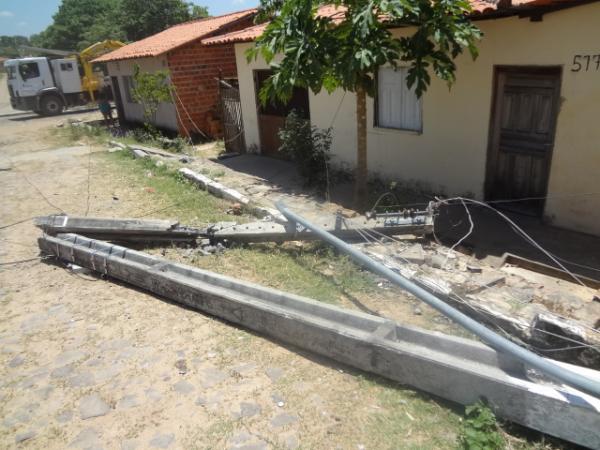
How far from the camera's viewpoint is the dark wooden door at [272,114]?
1091cm

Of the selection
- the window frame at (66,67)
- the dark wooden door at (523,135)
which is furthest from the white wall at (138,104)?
the dark wooden door at (523,135)

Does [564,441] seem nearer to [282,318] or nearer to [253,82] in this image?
[282,318]

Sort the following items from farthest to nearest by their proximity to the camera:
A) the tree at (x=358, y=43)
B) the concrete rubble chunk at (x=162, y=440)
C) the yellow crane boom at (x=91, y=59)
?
the yellow crane boom at (x=91, y=59), the tree at (x=358, y=43), the concrete rubble chunk at (x=162, y=440)

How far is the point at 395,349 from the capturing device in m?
3.22

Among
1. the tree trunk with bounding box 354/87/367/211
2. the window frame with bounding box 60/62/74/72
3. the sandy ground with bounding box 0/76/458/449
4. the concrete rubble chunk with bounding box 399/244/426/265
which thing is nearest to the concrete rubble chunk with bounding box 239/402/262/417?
the sandy ground with bounding box 0/76/458/449

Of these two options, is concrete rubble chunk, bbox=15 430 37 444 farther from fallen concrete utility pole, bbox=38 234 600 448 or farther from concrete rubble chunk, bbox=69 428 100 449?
fallen concrete utility pole, bbox=38 234 600 448

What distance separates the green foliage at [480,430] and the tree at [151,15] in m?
37.2

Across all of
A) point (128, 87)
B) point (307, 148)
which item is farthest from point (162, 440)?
point (128, 87)

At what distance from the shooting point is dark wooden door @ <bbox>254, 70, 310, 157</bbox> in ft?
35.8

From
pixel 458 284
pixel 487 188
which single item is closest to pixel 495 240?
pixel 487 188

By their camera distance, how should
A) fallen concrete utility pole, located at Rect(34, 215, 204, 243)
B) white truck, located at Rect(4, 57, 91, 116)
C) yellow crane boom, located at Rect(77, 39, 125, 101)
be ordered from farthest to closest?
yellow crane boom, located at Rect(77, 39, 125, 101), white truck, located at Rect(4, 57, 91, 116), fallen concrete utility pole, located at Rect(34, 215, 204, 243)

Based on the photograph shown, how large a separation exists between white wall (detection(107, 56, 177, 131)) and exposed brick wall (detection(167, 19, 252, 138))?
0.42m

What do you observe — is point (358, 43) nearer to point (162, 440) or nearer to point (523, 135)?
point (523, 135)

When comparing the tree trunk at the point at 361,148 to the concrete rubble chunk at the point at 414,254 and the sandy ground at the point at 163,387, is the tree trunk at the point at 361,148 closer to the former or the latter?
the concrete rubble chunk at the point at 414,254
